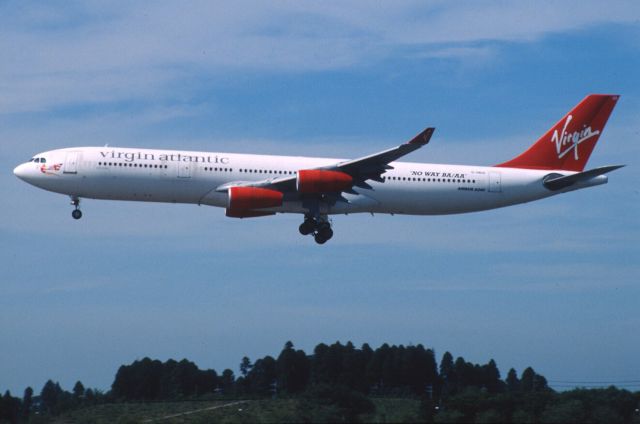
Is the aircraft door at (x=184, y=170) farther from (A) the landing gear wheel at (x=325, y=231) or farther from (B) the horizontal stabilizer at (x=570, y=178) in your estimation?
(B) the horizontal stabilizer at (x=570, y=178)

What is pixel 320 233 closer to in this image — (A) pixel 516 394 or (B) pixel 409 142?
(B) pixel 409 142

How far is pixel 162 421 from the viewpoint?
155 ft

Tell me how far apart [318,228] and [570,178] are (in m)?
14.6

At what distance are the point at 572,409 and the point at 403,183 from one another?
1822cm

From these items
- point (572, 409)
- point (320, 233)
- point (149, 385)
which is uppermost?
point (320, 233)

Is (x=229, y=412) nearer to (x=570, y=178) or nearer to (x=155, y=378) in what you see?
(x=570, y=178)

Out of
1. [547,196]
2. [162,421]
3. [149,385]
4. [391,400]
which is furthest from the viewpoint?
[149,385]

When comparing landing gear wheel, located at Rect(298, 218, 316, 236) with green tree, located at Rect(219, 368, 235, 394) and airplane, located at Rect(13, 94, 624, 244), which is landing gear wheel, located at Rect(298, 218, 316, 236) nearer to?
airplane, located at Rect(13, 94, 624, 244)

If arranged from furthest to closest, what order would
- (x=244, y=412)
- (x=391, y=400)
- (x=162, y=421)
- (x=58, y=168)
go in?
1. (x=58, y=168)
2. (x=391, y=400)
3. (x=244, y=412)
4. (x=162, y=421)

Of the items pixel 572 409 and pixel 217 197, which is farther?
pixel 217 197

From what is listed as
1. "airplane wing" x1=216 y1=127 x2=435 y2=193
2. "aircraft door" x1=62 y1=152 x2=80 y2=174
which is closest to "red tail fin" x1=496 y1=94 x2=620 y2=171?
"airplane wing" x1=216 y1=127 x2=435 y2=193

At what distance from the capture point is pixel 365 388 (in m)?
62.8

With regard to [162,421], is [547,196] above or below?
above

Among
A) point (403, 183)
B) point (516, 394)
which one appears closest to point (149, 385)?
point (403, 183)
